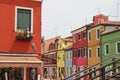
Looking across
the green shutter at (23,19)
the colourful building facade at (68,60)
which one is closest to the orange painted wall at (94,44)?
the colourful building facade at (68,60)

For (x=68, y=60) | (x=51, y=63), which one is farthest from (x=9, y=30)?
(x=51, y=63)

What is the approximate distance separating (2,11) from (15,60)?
140 inches

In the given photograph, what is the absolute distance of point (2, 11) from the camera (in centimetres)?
1953

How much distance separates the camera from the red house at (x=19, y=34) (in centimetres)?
1944

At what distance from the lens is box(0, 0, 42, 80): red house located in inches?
765

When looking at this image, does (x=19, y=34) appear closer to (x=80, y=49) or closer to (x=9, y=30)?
(x=9, y=30)

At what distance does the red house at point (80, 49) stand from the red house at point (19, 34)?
72.0 feet

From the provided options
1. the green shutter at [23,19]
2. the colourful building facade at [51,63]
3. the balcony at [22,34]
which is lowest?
the colourful building facade at [51,63]

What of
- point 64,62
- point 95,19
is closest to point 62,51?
point 64,62

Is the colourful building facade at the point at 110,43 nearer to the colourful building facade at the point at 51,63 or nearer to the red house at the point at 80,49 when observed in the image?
the red house at the point at 80,49

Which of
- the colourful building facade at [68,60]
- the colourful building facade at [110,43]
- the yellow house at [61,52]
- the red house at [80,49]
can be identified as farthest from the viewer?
the yellow house at [61,52]

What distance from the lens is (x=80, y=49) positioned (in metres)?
44.1

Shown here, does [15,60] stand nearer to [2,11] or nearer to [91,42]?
[2,11]

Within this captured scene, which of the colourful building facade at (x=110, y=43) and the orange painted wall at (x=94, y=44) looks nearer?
the colourful building facade at (x=110, y=43)
